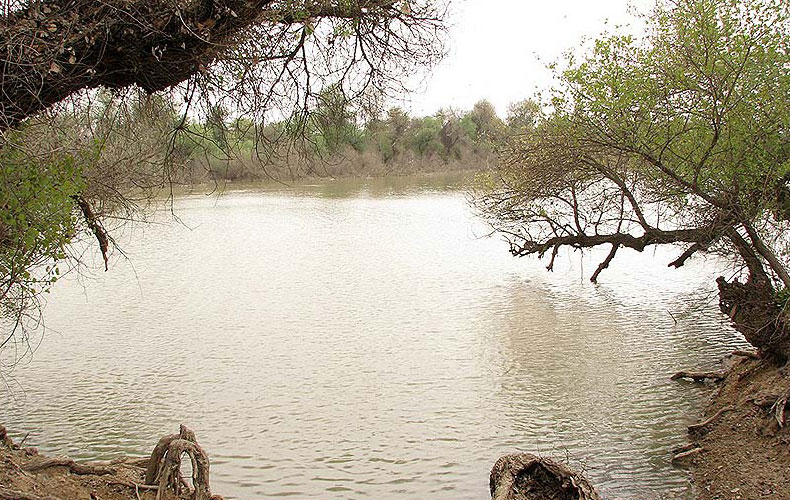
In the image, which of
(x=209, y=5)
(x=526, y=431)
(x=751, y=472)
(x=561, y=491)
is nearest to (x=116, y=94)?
(x=209, y=5)

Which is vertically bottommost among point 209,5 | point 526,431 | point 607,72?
point 526,431

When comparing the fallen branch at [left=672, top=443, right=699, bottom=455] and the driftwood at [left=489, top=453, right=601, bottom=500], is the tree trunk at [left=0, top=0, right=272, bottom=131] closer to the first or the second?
the driftwood at [left=489, top=453, right=601, bottom=500]

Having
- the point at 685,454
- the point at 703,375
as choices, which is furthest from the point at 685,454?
the point at 703,375

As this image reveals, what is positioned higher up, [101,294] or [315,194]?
[315,194]

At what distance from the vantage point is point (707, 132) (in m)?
8.44

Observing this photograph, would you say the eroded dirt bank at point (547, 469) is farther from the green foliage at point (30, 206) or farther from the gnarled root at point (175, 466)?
the green foliage at point (30, 206)

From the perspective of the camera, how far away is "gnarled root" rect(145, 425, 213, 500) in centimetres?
484

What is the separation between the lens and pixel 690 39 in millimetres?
8164

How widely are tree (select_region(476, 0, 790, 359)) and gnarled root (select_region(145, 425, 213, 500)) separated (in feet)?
17.4

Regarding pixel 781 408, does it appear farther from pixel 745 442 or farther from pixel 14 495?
pixel 14 495

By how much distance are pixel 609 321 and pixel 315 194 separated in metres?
22.0

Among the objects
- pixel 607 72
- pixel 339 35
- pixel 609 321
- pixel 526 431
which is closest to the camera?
pixel 339 35

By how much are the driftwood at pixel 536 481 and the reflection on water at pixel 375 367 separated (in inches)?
40.3

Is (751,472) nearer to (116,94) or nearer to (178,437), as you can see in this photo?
(178,437)
